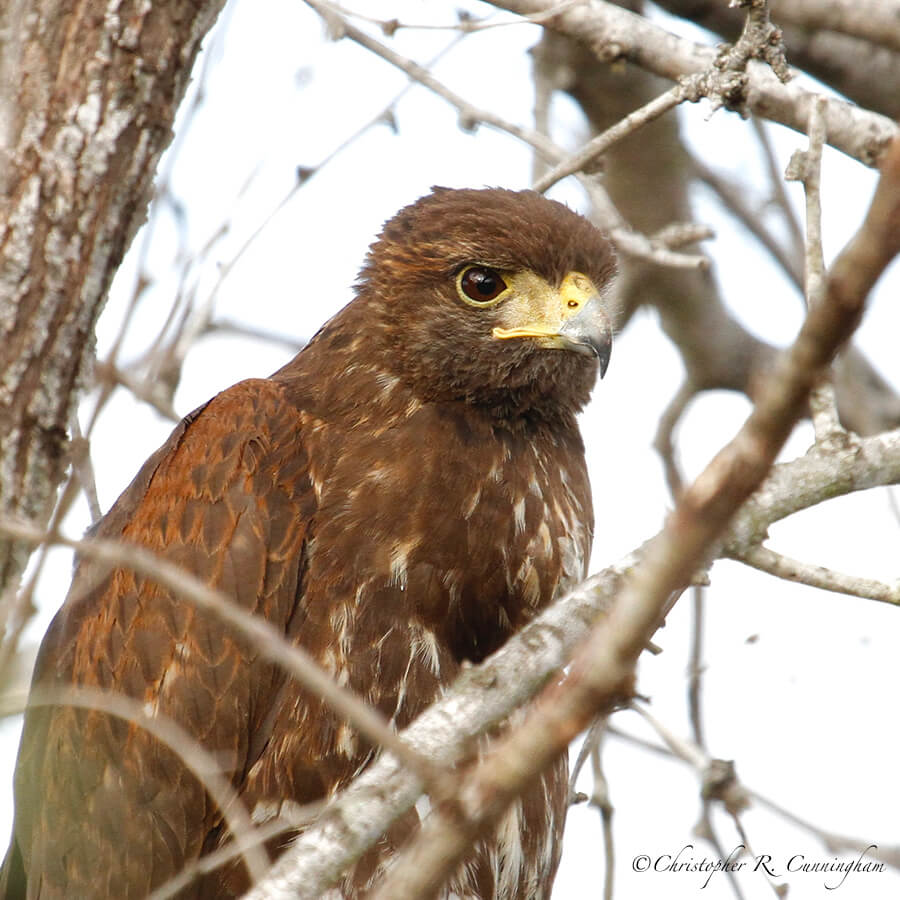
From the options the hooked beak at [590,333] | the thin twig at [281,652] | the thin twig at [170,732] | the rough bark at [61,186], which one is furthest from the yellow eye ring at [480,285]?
the thin twig at [281,652]

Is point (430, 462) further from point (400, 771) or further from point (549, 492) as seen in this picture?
point (400, 771)

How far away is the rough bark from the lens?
3.65 m

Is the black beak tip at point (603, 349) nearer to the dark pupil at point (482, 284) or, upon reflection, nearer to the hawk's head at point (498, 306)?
the hawk's head at point (498, 306)

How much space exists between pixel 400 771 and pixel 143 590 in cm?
176

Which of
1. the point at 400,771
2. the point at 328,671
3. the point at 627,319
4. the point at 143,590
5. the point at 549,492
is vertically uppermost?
the point at 627,319

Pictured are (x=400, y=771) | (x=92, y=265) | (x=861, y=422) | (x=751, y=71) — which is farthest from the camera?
(x=861, y=422)

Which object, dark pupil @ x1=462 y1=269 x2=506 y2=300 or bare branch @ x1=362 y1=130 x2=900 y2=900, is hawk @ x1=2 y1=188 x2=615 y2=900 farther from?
bare branch @ x1=362 y1=130 x2=900 y2=900

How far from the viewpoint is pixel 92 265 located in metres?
3.71

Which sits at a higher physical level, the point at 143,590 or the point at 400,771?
the point at 143,590

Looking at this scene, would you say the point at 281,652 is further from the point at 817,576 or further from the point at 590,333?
the point at 590,333

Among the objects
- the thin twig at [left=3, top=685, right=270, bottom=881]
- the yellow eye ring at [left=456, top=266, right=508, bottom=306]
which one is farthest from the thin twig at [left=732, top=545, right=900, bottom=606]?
the yellow eye ring at [left=456, top=266, right=508, bottom=306]

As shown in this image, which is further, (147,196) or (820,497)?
(147,196)

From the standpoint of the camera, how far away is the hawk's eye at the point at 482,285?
4.50m

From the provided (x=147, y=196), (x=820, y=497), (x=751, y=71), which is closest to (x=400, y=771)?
(x=820, y=497)
